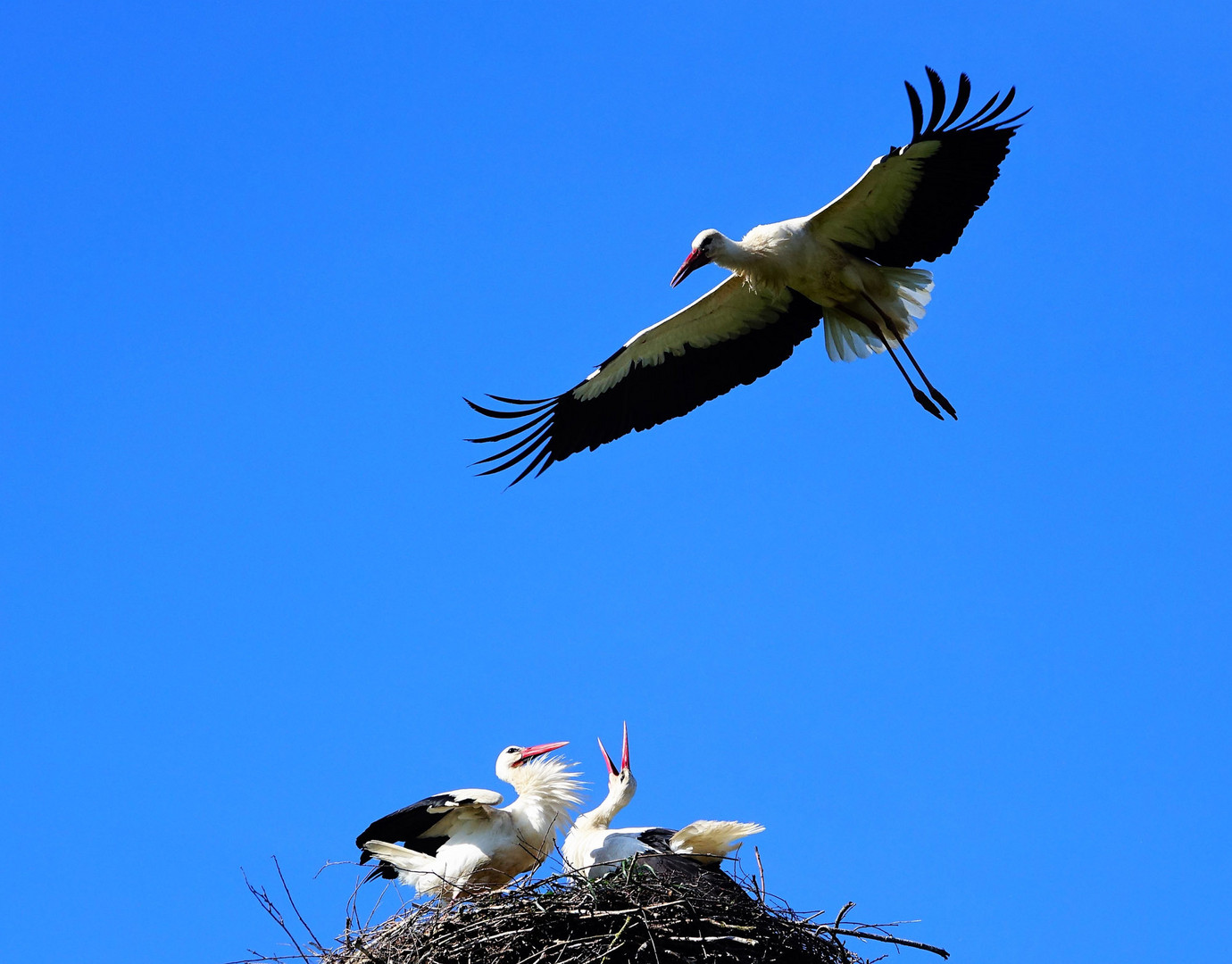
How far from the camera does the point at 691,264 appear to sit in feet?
27.2

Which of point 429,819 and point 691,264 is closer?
point 429,819

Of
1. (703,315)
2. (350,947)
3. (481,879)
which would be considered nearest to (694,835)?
(481,879)

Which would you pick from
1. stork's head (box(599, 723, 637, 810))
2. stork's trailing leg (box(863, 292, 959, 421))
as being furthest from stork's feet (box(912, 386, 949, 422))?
stork's head (box(599, 723, 637, 810))

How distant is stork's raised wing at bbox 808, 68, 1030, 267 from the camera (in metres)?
7.45

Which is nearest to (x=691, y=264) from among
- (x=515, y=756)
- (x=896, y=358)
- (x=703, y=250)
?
(x=703, y=250)

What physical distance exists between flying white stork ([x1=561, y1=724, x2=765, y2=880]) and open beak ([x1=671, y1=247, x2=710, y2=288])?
3.14 m

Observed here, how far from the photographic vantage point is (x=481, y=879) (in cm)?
662

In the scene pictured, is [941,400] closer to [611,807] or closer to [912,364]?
[912,364]

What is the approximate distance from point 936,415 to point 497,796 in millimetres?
3239

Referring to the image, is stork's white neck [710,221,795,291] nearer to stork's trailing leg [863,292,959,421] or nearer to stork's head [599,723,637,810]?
stork's trailing leg [863,292,959,421]

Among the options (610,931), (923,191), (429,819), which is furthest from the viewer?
Result: (923,191)

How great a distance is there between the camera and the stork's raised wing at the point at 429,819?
257 inches

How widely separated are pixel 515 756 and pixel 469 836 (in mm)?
680

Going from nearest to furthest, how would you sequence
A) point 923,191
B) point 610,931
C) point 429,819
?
point 610,931
point 429,819
point 923,191
